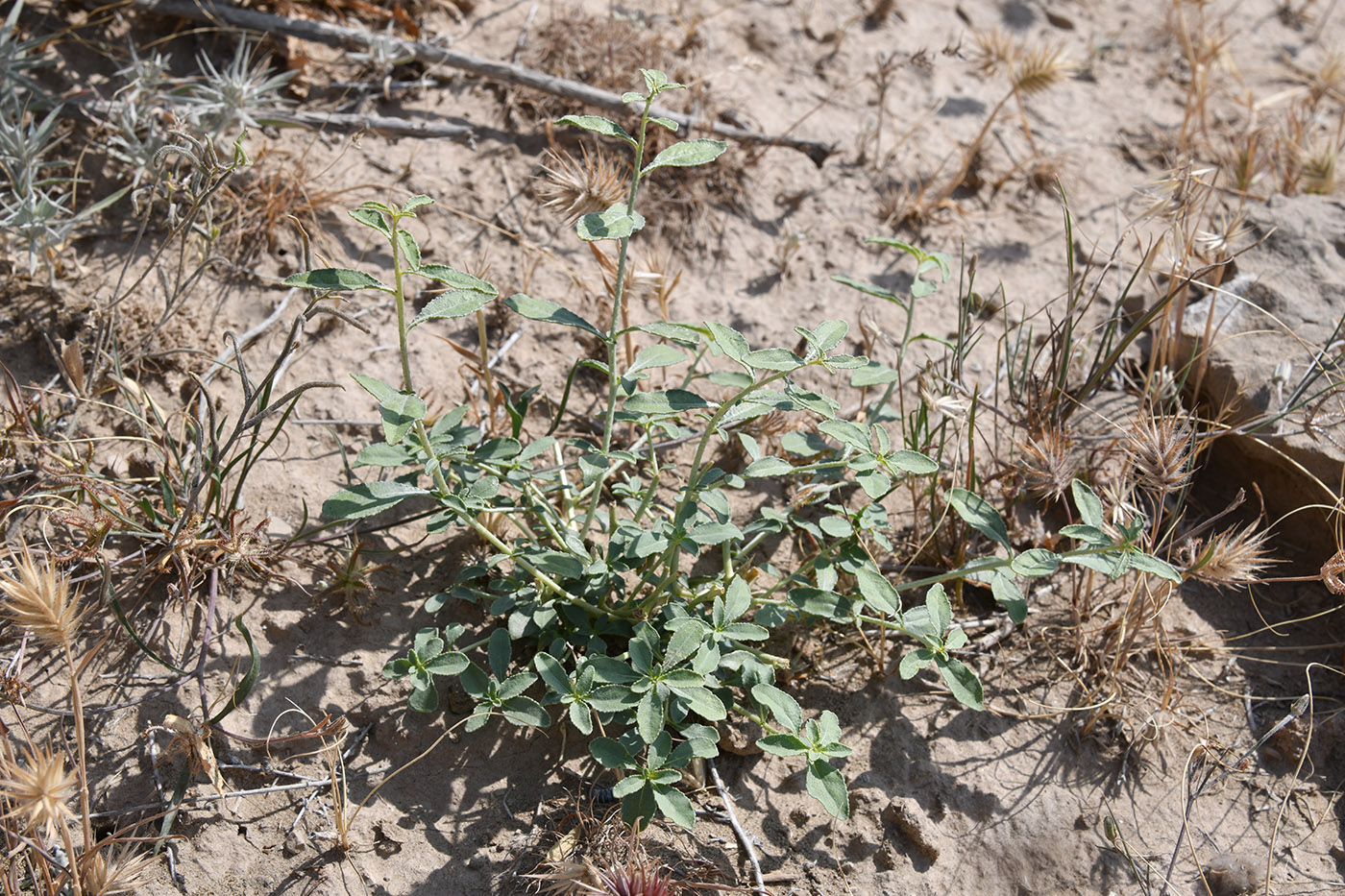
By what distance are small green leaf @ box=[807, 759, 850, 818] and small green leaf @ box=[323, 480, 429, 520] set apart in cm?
102

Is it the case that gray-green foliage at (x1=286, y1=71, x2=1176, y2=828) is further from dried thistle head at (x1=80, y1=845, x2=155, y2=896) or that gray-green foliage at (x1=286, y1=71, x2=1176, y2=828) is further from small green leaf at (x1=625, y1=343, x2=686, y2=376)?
dried thistle head at (x1=80, y1=845, x2=155, y2=896)

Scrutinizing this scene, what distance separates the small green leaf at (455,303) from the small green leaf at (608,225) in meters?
0.22

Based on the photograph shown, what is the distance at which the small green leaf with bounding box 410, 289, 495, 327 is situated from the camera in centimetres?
180

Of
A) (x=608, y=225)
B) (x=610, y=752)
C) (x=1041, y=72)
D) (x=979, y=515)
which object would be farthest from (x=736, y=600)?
(x=1041, y=72)

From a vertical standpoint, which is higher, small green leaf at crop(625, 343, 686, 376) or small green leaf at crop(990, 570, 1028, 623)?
small green leaf at crop(625, 343, 686, 376)

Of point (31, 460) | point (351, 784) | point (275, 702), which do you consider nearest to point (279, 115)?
point (31, 460)

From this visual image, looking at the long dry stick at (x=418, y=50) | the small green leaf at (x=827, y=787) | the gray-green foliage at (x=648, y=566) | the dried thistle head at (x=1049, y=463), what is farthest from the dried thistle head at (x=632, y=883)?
the long dry stick at (x=418, y=50)

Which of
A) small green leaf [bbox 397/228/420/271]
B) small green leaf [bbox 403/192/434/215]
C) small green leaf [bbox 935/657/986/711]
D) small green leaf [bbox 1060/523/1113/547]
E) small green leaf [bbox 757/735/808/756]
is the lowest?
→ small green leaf [bbox 757/735/808/756]

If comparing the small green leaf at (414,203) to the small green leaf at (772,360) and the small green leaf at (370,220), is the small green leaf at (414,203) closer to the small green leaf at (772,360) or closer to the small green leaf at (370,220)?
the small green leaf at (370,220)

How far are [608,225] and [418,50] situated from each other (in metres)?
2.06

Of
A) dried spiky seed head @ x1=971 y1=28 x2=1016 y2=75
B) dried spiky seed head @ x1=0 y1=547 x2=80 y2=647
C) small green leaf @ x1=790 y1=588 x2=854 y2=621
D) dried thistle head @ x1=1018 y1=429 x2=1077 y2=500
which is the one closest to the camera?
dried spiky seed head @ x1=0 y1=547 x2=80 y2=647

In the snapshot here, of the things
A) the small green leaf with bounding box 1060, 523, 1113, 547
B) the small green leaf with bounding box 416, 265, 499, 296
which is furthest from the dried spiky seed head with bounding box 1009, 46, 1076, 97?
the small green leaf with bounding box 416, 265, 499, 296

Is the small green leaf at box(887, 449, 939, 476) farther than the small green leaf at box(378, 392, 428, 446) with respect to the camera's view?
Yes

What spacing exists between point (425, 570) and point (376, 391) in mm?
771
